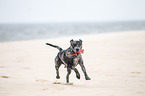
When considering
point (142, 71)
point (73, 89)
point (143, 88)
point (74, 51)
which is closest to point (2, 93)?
point (73, 89)

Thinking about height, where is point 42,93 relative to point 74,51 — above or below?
below

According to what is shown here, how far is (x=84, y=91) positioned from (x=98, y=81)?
137cm

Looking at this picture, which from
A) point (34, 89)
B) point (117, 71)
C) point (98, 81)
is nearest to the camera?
point (34, 89)

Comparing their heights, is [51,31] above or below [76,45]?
above

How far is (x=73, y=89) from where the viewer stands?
501 cm

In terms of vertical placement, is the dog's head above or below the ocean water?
below

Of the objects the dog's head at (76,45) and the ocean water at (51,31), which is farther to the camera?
the ocean water at (51,31)

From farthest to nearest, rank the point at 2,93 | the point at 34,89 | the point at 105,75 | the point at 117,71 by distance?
the point at 117,71 → the point at 105,75 → the point at 34,89 → the point at 2,93

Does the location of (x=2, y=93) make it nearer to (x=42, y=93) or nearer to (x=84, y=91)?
(x=42, y=93)

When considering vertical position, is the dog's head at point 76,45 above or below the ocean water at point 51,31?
below

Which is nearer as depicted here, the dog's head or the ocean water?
the dog's head

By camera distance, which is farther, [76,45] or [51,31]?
[51,31]

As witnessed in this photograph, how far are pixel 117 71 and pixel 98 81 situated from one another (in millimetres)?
1726

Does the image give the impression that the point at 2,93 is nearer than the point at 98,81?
Yes
